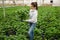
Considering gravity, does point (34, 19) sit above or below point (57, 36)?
above

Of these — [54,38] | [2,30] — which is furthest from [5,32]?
[54,38]

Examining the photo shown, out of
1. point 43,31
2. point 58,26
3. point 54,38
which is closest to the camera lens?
point 54,38

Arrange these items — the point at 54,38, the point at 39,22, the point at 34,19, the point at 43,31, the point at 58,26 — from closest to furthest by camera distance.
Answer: the point at 34,19 < the point at 54,38 < the point at 43,31 < the point at 58,26 < the point at 39,22

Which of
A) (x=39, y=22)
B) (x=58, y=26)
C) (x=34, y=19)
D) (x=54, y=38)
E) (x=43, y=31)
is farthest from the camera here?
(x=39, y=22)

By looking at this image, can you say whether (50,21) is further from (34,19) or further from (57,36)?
(34,19)

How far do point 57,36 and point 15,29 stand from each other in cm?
188

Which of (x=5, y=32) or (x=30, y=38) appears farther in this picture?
(x=5, y=32)

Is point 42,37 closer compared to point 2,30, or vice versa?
point 42,37

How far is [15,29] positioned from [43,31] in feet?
3.91

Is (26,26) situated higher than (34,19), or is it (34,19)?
(34,19)

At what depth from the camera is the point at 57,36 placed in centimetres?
979

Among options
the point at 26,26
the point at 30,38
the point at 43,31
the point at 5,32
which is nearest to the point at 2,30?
the point at 5,32

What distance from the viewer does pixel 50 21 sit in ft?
41.5

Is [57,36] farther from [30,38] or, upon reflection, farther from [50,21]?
[50,21]
